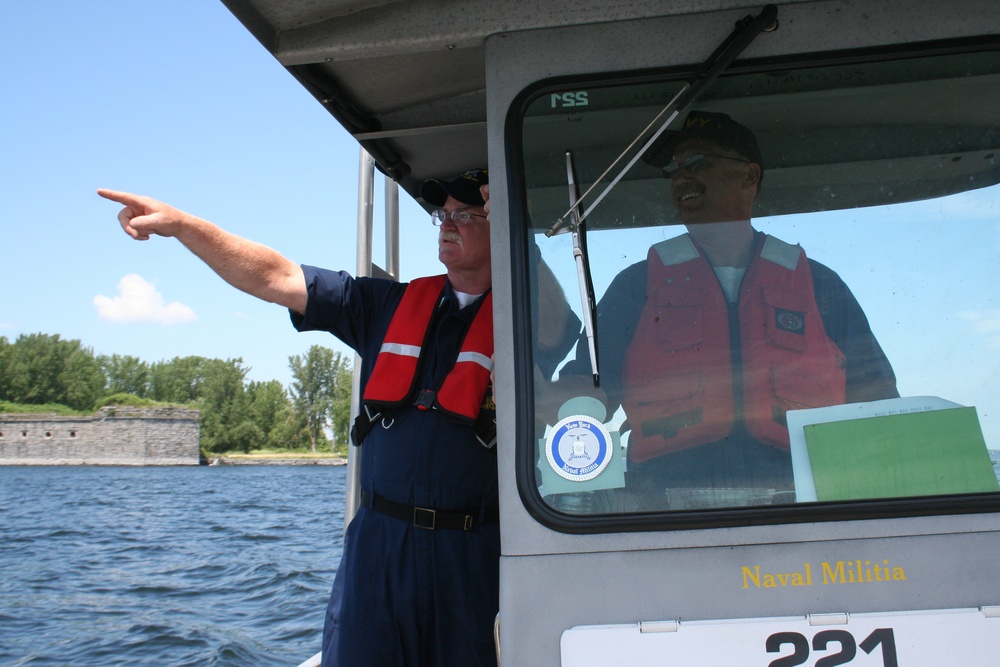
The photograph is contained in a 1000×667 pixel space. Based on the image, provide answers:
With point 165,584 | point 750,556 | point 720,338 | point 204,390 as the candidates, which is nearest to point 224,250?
Answer: point 720,338

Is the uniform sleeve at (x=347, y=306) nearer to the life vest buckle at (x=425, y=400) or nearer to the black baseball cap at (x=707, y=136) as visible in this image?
the life vest buckle at (x=425, y=400)

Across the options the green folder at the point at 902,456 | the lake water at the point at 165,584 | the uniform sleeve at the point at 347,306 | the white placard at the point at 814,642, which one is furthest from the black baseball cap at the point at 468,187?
the lake water at the point at 165,584

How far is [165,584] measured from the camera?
1537cm

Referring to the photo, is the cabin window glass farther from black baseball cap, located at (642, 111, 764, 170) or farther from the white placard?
the white placard

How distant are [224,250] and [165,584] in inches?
574

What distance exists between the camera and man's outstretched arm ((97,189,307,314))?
2250mm

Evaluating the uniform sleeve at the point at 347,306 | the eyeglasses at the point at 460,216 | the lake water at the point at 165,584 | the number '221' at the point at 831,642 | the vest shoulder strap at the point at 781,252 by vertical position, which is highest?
the eyeglasses at the point at 460,216

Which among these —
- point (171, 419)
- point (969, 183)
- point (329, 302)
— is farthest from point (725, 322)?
point (171, 419)

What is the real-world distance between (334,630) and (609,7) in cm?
180

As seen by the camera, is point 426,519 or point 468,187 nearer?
point 426,519

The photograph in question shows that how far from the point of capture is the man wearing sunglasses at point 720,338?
1.67 meters

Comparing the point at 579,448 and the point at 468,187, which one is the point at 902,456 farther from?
the point at 468,187

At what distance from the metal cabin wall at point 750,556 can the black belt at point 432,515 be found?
83cm

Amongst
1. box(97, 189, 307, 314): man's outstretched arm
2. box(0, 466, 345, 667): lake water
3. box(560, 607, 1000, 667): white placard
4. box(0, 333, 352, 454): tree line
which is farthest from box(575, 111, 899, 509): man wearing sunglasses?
box(0, 333, 352, 454): tree line
